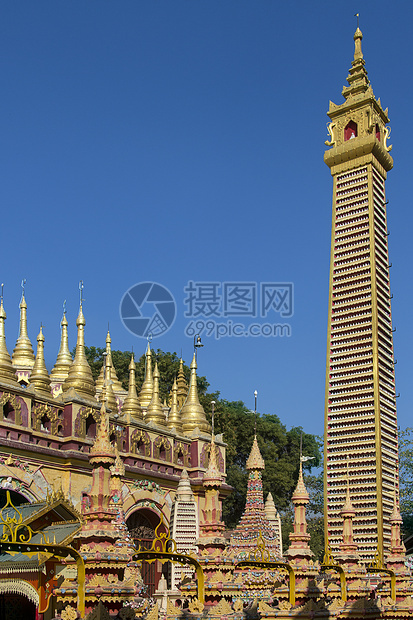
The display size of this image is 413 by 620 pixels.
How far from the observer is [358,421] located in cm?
3098

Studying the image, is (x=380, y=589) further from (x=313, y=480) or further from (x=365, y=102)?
(x=313, y=480)

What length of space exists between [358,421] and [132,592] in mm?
21398

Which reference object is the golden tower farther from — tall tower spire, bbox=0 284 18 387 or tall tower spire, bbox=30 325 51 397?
tall tower spire, bbox=0 284 18 387

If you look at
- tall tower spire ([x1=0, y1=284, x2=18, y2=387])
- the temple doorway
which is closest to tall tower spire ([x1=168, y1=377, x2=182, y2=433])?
tall tower spire ([x1=0, y1=284, x2=18, y2=387])

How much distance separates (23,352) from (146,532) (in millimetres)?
9583

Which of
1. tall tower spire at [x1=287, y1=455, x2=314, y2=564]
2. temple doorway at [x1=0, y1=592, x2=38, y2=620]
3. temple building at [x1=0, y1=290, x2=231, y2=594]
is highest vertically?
temple building at [x1=0, y1=290, x2=231, y2=594]

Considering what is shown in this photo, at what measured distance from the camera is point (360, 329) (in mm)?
32250

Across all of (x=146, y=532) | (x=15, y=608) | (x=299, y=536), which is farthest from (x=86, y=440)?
(x=299, y=536)

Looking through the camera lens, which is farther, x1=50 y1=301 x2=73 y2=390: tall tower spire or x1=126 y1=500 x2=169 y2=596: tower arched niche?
x1=50 y1=301 x2=73 y2=390: tall tower spire

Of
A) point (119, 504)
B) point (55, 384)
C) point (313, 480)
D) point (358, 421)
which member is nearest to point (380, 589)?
point (119, 504)

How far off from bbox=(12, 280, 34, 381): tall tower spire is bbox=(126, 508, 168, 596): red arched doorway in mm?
7620

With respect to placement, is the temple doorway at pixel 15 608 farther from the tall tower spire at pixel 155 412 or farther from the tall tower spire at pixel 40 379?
the tall tower spire at pixel 155 412

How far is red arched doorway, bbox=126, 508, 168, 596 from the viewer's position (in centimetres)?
3088

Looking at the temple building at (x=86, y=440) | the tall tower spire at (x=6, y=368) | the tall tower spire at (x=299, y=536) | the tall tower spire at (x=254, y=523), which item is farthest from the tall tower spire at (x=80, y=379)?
the tall tower spire at (x=299, y=536)
